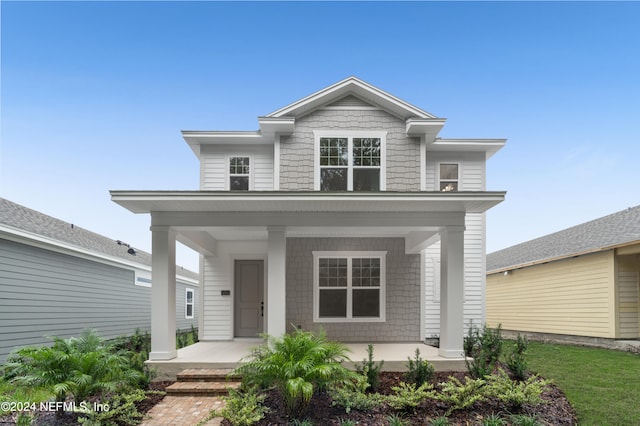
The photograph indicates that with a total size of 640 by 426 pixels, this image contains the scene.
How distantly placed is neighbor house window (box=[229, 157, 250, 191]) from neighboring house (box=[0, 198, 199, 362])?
458 cm

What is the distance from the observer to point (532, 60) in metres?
14.5

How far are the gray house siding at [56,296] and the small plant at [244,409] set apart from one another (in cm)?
610

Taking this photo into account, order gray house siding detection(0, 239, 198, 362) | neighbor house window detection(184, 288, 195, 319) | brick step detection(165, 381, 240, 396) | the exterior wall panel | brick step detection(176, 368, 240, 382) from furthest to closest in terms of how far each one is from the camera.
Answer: neighbor house window detection(184, 288, 195, 319) < the exterior wall panel < gray house siding detection(0, 239, 198, 362) < brick step detection(176, 368, 240, 382) < brick step detection(165, 381, 240, 396)

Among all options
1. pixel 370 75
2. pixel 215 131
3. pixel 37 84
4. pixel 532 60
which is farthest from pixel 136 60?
pixel 532 60

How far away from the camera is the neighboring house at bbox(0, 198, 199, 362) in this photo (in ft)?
27.3

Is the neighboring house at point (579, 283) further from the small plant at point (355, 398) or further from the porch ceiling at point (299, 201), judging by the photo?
the small plant at point (355, 398)

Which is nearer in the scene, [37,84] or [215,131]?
[215,131]

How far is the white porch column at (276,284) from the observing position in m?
7.11

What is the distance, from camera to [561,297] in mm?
13594

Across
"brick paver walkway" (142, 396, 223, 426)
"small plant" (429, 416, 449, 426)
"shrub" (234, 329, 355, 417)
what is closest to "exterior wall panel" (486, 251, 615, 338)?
"small plant" (429, 416, 449, 426)

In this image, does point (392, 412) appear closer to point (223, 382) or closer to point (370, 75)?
point (223, 382)

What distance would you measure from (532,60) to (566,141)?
579 centimetres

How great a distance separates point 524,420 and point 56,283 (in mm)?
10720

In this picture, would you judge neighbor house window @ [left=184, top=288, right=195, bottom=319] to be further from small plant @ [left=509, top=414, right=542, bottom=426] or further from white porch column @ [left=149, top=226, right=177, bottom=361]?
small plant @ [left=509, top=414, right=542, bottom=426]
